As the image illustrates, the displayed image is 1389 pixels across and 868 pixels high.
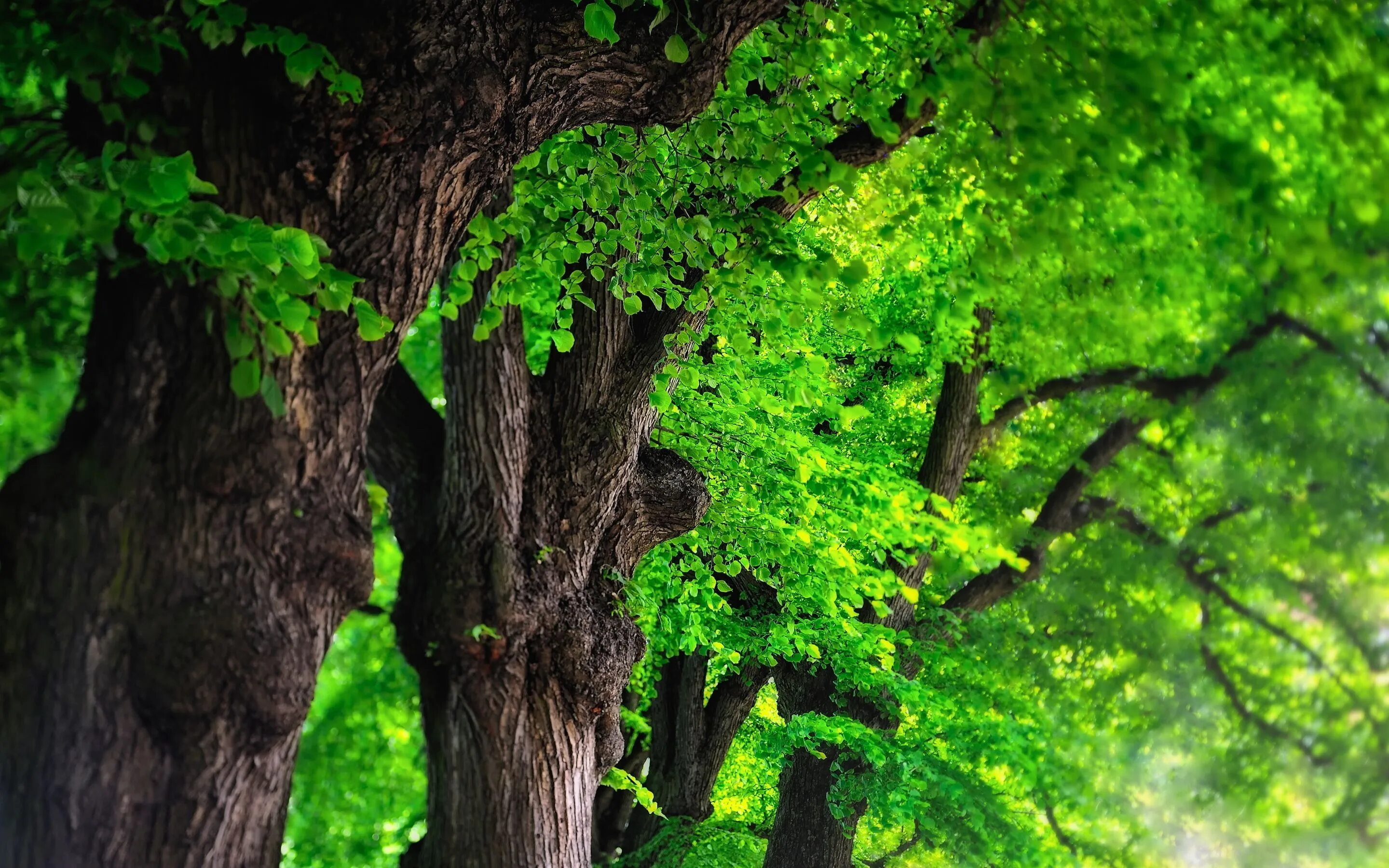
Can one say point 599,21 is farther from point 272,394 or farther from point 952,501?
point 952,501

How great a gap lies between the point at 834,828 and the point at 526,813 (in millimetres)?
5572

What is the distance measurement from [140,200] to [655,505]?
3255 millimetres

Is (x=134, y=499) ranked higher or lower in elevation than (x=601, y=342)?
lower

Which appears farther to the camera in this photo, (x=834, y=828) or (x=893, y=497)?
(x=834, y=828)

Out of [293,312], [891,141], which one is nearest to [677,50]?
[891,141]

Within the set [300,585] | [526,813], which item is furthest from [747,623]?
[300,585]

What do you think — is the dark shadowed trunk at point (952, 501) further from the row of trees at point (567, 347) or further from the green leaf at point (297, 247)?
the green leaf at point (297, 247)

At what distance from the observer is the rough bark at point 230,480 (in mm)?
2467

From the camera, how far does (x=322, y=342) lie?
2.82 m

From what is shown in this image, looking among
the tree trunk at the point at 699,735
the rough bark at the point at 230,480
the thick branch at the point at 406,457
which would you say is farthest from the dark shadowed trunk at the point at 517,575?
the tree trunk at the point at 699,735

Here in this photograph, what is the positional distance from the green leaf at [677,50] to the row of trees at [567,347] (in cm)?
1

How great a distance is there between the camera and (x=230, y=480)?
2.61 metres

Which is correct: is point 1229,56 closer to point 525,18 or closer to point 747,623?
point 525,18

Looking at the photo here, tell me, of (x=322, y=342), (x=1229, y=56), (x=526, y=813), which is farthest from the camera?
(x=526, y=813)
